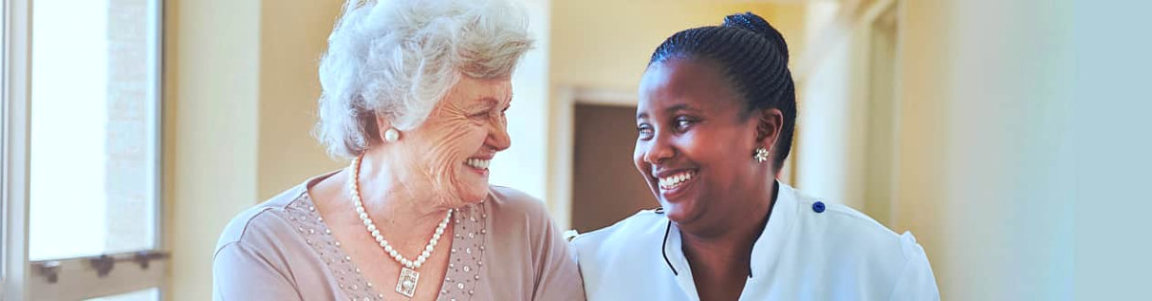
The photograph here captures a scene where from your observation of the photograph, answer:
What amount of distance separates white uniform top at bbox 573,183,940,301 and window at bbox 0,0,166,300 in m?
0.94

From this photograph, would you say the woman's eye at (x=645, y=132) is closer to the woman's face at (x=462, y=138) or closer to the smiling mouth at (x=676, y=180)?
the smiling mouth at (x=676, y=180)

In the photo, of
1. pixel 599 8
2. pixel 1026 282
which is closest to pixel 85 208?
pixel 1026 282

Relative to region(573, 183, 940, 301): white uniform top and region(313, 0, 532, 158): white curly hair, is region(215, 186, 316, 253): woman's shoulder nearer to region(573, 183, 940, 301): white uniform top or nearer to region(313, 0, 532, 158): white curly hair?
region(313, 0, 532, 158): white curly hair

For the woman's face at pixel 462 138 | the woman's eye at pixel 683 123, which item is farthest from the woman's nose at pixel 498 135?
the woman's eye at pixel 683 123

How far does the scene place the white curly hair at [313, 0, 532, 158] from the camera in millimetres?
1064

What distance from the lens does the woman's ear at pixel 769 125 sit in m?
1.10

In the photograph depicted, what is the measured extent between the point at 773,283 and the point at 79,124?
4.26ft

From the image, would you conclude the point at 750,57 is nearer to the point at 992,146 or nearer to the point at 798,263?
the point at 798,263

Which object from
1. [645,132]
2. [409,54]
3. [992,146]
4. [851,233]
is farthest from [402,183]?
[992,146]

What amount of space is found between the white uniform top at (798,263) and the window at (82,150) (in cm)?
94

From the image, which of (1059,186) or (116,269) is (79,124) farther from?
(1059,186)

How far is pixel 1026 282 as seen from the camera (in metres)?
1.45

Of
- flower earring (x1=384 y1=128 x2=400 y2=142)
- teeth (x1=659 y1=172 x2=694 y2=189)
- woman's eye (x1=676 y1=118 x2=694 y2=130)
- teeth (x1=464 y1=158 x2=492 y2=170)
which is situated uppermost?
woman's eye (x1=676 y1=118 x2=694 y2=130)

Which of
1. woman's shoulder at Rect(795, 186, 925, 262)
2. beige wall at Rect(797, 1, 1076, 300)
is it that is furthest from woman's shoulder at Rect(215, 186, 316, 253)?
beige wall at Rect(797, 1, 1076, 300)
